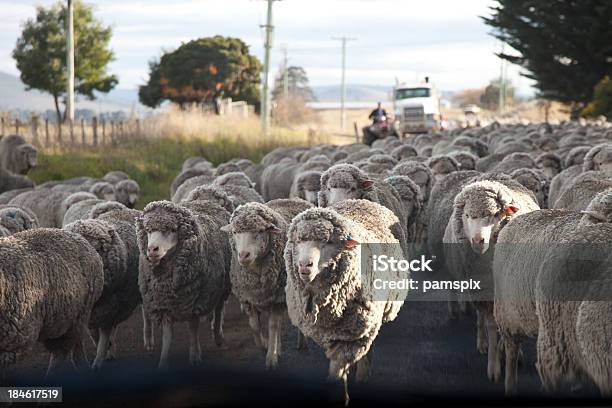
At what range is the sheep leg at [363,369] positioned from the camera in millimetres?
7496

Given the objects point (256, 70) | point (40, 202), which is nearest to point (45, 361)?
point (40, 202)

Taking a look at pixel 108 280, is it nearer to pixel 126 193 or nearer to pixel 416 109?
pixel 126 193

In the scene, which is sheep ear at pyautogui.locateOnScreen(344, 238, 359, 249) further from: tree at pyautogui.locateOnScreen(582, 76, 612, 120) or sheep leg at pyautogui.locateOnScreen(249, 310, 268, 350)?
tree at pyautogui.locateOnScreen(582, 76, 612, 120)

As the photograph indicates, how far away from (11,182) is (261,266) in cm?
1001

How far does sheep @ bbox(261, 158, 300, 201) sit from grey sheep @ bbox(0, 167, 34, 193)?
4.31 metres

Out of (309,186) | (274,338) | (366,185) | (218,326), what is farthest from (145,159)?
(274,338)

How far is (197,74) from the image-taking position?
49938 millimetres

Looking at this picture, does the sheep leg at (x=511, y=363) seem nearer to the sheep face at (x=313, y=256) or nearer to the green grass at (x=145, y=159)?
the sheep face at (x=313, y=256)

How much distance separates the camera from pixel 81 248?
7.68m

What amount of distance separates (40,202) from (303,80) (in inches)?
4830

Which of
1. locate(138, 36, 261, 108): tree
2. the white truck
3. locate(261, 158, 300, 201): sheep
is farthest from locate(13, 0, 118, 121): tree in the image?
locate(261, 158, 300, 201): sheep

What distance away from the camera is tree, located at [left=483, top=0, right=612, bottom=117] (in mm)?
36750

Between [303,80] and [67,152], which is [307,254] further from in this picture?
[303,80]

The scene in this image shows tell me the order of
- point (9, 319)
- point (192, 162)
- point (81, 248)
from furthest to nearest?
point (192, 162) < point (81, 248) < point (9, 319)
